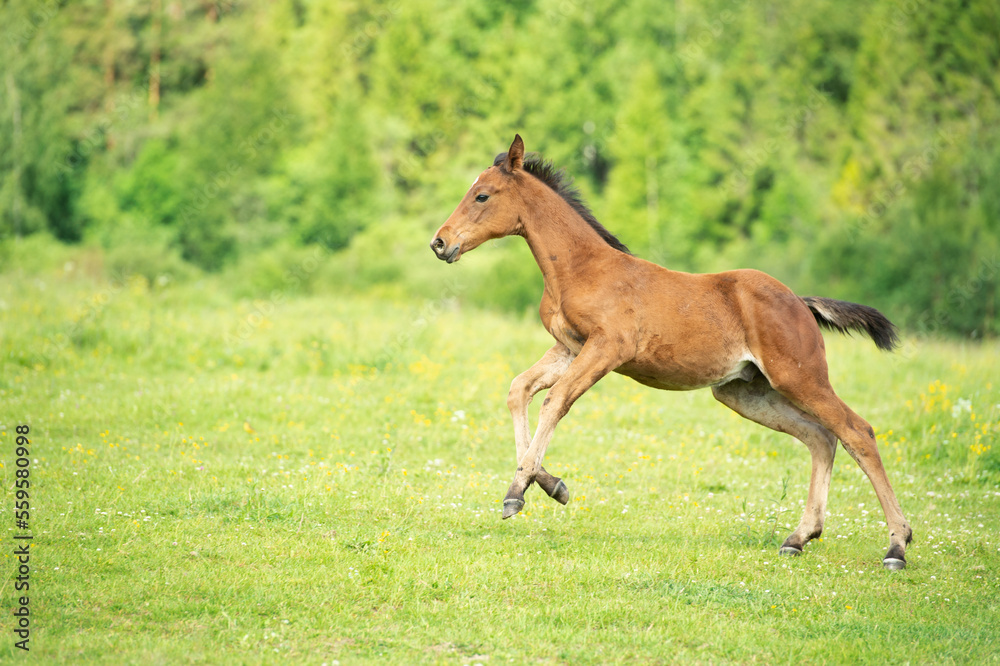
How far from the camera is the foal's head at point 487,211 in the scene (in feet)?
23.7

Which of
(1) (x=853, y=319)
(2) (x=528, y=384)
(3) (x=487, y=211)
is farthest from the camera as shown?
(1) (x=853, y=319)

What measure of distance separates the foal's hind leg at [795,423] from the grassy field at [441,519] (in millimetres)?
445

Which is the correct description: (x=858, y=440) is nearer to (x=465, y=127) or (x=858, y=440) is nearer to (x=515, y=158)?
(x=515, y=158)

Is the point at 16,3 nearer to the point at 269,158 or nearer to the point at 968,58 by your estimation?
the point at 269,158

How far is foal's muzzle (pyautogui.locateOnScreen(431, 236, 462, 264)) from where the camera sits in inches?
280

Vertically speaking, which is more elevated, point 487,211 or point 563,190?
point 563,190

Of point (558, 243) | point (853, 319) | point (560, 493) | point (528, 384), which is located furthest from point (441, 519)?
point (853, 319)

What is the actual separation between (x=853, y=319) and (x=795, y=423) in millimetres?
1062

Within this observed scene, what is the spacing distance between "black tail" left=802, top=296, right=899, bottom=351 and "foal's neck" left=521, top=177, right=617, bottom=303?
75.7 inches

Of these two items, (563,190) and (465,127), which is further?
(465,127)

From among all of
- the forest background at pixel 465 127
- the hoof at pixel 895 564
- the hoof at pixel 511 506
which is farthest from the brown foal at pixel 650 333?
the forest background at pixel 465 127

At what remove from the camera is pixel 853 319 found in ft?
26.0

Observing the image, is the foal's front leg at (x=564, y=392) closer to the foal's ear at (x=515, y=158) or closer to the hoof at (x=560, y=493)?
the hoof at (x=560, y=493)

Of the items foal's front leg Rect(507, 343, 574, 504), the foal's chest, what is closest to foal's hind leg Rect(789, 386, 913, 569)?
the foal's chest
